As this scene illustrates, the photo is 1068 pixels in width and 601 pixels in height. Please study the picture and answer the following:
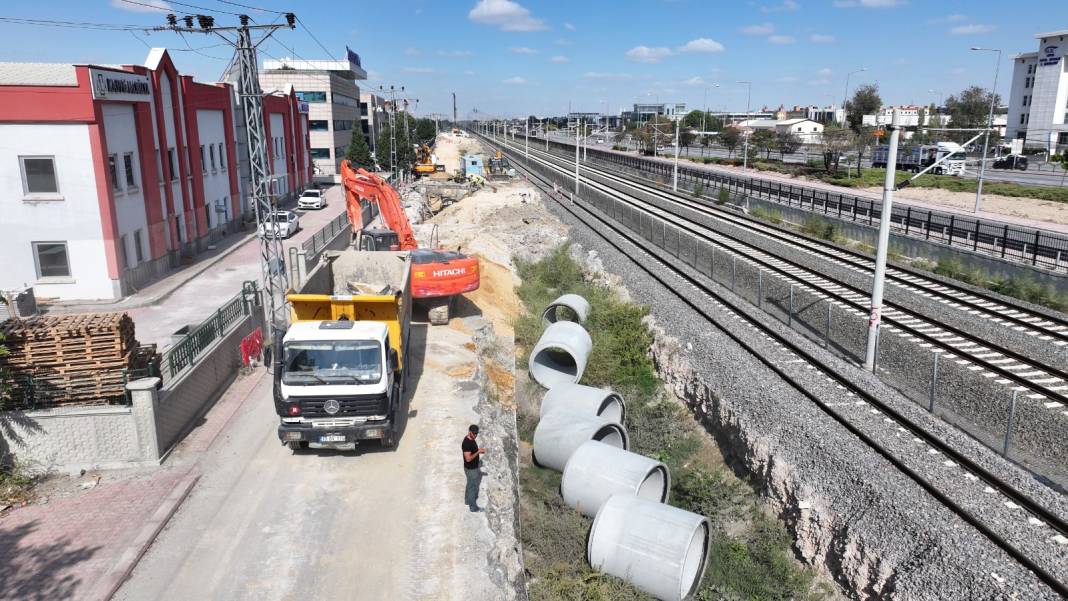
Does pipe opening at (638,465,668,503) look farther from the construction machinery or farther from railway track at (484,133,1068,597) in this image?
the construction machinery

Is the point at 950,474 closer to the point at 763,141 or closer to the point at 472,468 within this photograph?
the point at 472,468

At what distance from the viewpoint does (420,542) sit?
10664mm

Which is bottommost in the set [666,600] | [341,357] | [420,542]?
[666,600]

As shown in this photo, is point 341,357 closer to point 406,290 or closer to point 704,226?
point 406,290

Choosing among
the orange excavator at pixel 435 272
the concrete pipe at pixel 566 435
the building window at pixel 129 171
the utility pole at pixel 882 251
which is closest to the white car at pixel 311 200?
the building window at pixel 129 171

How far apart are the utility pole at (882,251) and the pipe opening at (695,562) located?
27.8 feet

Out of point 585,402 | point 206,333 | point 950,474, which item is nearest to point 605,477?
point 585,402

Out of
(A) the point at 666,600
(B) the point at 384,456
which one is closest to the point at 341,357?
(B) the point at 384,456

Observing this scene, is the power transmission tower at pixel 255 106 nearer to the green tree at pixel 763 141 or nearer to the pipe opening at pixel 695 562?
the pipe opening at pixel 695 562

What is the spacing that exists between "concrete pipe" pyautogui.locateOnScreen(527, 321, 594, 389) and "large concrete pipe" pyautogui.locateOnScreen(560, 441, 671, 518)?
18.2ft

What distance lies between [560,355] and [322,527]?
1107 centimetres

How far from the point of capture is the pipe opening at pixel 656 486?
13.0 metres

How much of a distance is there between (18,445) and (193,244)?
73.0 feet

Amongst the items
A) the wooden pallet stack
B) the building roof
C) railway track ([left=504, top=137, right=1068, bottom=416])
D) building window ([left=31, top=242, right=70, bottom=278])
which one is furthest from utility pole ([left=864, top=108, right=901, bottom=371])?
building window ([left=31, top=242, right=70, bottom=278])
